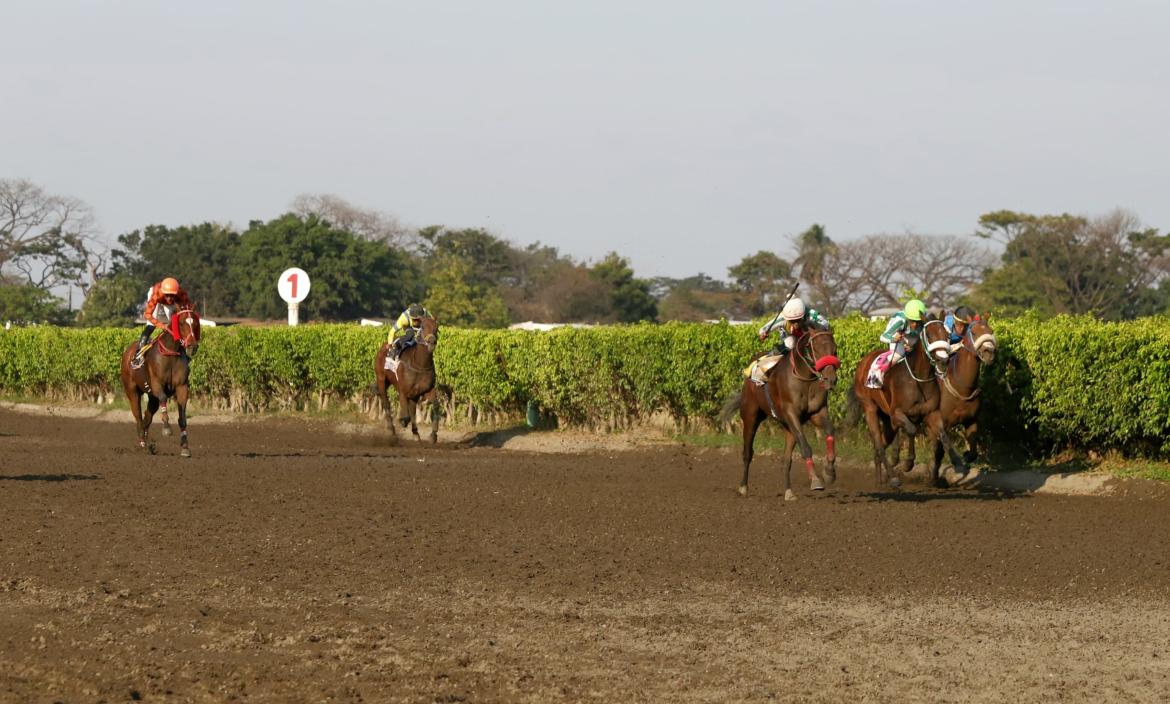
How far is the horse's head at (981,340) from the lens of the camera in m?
16.2

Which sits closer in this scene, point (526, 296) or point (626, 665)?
point (626, 665)

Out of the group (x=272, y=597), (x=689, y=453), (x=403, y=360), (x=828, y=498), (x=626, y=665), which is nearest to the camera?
(x=626, y=665)

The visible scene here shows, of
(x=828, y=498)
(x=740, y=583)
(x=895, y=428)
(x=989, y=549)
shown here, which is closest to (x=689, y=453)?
(x=895, y=428)

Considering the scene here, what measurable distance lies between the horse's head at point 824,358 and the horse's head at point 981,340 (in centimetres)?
232

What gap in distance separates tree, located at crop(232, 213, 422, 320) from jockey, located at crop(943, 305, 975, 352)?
5262 centimetres

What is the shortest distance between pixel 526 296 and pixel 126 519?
76117mm

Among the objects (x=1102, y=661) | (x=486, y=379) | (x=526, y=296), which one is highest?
(x=526, y=296)

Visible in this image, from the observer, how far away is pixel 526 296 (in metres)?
88.6

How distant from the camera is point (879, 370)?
17.0 metres

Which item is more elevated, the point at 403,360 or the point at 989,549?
the point at 403,360

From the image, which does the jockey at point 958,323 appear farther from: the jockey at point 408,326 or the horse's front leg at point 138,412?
the horse's front leg at point 138,412

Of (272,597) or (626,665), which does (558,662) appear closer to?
(626,665)

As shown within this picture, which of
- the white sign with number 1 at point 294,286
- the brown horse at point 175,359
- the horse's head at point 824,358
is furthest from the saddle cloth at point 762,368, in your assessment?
the white sign with number 1 at point 294,286

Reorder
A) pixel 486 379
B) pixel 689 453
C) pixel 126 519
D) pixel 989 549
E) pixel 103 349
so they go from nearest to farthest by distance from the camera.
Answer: pixel 989 549
pixel 126 519
pixel 689 453
pixel 486 379
pixel 103 349
